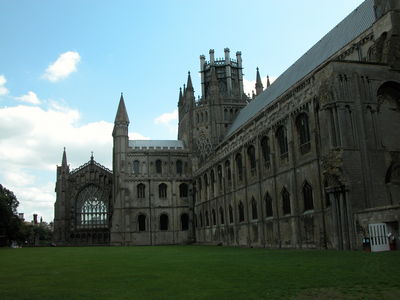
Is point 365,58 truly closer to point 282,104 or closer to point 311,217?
point 282,104

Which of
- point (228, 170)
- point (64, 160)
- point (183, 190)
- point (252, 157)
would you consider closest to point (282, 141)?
point (252, 157)

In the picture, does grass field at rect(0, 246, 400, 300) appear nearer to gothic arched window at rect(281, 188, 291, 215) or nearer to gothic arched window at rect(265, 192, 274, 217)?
gothic arched window at rect(281, 188, 291, 215)

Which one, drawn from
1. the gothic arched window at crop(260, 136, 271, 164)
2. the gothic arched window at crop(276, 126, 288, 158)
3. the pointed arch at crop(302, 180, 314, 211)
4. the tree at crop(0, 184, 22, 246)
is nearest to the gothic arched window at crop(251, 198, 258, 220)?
the gothic arched window at crop(260, 136, 271, 164)

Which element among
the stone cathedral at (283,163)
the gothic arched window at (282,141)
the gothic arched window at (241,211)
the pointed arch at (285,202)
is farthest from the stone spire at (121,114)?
the pointed arch at (285,202)

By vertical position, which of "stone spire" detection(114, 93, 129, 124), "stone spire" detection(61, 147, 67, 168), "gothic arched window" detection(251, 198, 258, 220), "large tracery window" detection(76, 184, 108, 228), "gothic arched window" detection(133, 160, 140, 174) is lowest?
"gothic arched window" detection(251, 198, 258, 220)

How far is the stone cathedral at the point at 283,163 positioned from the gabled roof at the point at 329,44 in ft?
0.57

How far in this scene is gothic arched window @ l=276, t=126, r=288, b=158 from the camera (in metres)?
40.3

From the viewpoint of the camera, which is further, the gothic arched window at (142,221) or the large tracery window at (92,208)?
the large tracery window at (92,208)

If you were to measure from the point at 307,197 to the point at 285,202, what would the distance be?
403 cm

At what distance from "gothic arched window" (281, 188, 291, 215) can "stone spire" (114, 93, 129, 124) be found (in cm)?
4425

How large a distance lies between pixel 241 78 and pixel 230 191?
38.0 meters

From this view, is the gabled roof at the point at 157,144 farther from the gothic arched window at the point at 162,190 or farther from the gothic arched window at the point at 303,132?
the gothic arched window at the point at 303,132

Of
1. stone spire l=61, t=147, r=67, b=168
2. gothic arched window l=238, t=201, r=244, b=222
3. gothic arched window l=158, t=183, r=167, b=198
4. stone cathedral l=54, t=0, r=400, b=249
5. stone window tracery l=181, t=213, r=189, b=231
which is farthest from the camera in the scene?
stone spire l=61, t=147, r=67, b=168

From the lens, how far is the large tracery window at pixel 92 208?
286 feet
